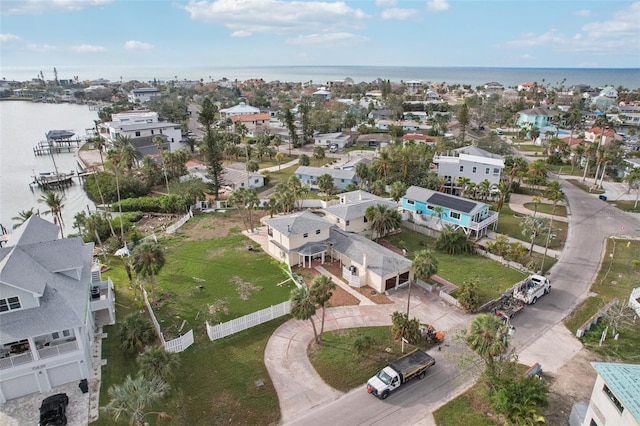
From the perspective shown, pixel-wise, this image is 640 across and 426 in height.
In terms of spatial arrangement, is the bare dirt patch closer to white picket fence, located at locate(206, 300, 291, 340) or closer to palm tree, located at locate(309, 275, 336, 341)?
palm tree, located at locate(309, 275, 336, 341)

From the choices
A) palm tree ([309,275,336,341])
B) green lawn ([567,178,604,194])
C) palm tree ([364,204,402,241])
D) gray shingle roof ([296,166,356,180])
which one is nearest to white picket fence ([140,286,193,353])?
palm tree ([309,275,336,341])

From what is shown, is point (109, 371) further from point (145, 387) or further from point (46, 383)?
point (145, 387)

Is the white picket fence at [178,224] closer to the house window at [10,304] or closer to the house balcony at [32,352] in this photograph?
the house balcony at [32,352]

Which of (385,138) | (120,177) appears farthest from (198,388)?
(385,138)

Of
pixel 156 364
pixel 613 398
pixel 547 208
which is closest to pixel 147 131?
pixel 156 364

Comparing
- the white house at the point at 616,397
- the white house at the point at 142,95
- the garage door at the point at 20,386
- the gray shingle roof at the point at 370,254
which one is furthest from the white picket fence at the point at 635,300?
the white house at the point at 142,95

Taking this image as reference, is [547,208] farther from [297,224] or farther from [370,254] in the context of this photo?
[297,224]
